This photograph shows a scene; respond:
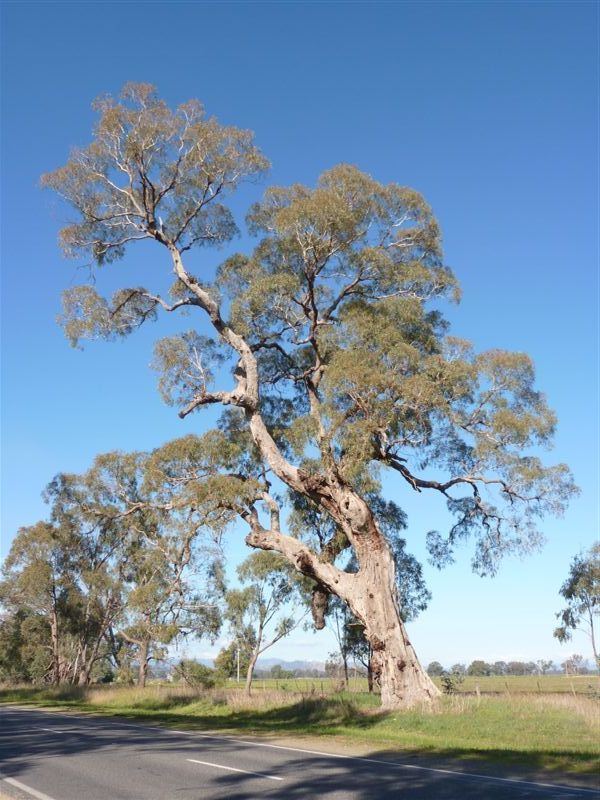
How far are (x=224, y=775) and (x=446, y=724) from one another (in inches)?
330

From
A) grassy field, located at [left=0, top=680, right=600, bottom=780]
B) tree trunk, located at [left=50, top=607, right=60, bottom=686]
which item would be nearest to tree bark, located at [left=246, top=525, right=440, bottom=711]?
grassy field, located at [left=0, top=680, right=600, bottom=780]

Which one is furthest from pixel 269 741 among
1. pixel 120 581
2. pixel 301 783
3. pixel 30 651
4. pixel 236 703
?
pixel 30 651

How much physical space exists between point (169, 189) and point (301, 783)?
68.3 feet

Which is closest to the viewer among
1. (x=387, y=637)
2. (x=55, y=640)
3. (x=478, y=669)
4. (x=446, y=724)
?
(x=446, y=724)

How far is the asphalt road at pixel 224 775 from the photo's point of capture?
8.89m

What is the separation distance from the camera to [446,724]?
17.0 meters

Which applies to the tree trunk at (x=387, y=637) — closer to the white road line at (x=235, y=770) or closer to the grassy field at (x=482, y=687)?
the grassy field at (x=482, y=687)

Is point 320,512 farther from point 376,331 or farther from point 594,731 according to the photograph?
point 594,731

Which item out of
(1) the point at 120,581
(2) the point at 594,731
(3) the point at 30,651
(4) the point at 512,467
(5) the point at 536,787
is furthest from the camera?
(3) the point at 30,651

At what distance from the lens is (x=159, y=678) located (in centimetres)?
5062

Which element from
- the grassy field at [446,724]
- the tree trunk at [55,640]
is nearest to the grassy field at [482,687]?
the grassy field at [446,724]

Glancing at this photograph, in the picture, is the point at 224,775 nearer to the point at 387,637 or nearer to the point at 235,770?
the point at 235,770

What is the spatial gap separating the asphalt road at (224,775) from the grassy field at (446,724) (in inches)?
65.9

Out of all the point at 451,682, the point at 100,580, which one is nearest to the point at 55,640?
the point at 100,580
